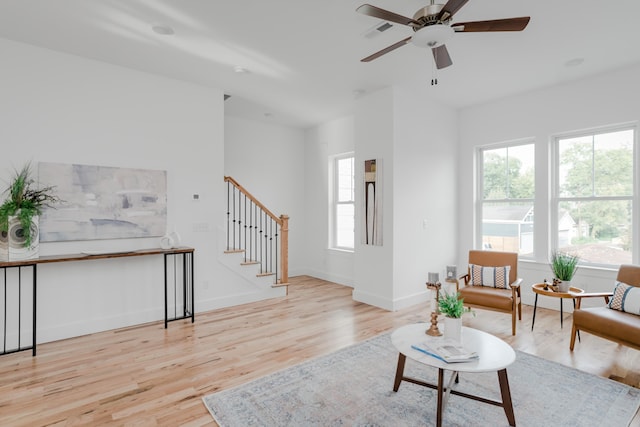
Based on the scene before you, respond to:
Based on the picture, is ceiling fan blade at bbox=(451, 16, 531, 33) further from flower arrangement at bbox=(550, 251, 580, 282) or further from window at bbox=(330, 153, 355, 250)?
window at bbox=(330, 153, 355, 250)

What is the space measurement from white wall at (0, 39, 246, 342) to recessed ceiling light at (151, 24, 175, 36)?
113 cm

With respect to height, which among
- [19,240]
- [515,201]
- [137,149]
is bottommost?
[19,240]

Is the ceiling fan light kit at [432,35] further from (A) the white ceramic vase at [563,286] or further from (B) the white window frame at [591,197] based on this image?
(B) the white window frame at [591,197]

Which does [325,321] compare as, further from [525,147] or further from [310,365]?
[525,147]

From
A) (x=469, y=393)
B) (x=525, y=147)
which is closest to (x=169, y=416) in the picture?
(x=469, y=393)

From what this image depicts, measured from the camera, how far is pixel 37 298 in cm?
352

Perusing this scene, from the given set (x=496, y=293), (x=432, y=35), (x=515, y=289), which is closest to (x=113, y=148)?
(x=432, y=35)

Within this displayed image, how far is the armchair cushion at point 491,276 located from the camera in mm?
4090

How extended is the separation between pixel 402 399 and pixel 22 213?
3.80 meters

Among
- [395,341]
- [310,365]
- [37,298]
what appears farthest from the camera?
[37,298]

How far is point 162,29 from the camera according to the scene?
3158mm

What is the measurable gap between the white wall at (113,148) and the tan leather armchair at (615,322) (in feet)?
13.6

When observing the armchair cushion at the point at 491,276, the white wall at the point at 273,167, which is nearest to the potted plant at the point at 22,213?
the white wall at the point at 273,167

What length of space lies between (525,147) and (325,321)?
3.95 meters
